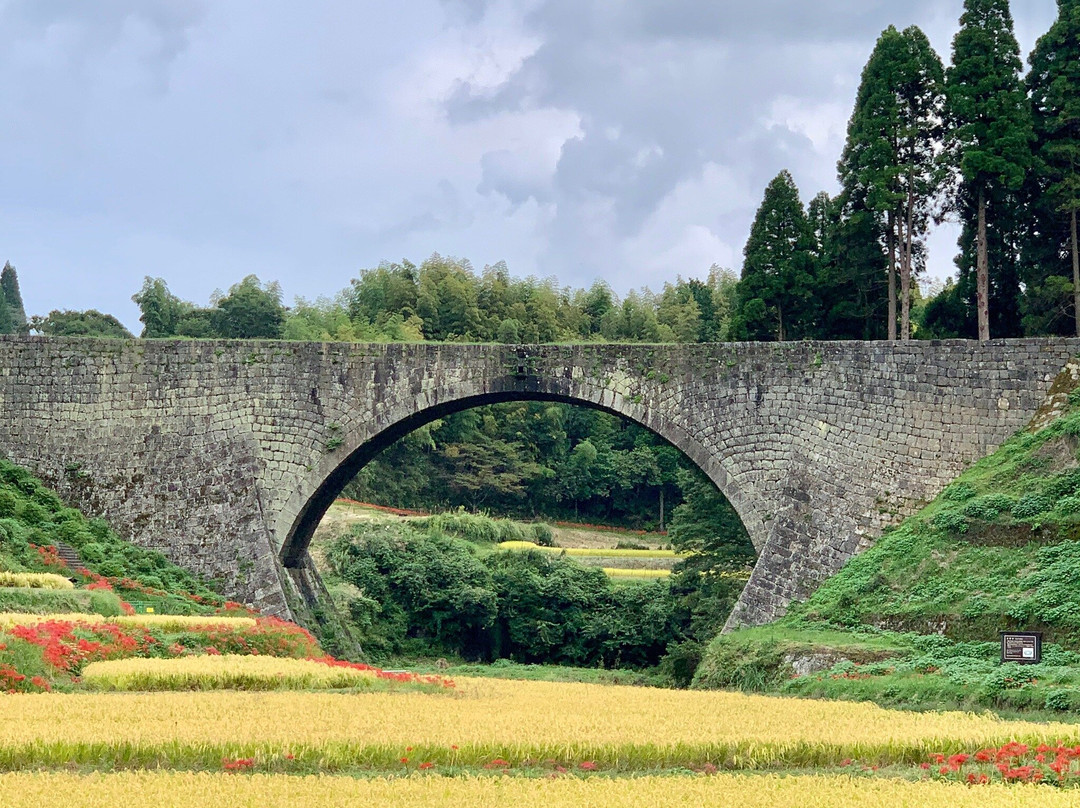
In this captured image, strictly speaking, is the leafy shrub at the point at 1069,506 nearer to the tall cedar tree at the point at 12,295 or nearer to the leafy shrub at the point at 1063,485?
the leafy shrub at the point at 1063,485

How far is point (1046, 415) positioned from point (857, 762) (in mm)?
15900

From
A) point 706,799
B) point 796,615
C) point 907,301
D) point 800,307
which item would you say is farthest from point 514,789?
point 800,307

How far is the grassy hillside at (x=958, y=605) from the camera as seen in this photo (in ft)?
70.3

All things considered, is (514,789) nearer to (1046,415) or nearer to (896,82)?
(1046,415)

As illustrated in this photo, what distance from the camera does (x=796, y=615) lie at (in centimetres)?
2875

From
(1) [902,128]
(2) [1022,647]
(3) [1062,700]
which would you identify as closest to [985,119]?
(1) [902,128]

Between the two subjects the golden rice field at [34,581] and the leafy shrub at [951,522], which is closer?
the golden rice field at [34,581]

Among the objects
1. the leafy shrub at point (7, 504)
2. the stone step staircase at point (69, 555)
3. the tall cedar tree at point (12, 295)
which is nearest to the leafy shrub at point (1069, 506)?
the stone step staircase at point (69, 555)

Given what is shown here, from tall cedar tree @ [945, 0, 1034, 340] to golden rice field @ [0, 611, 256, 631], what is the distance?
19729 millimetres

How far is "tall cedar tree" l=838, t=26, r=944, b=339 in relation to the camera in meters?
35.4

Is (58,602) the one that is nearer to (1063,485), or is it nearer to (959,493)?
(959,493)

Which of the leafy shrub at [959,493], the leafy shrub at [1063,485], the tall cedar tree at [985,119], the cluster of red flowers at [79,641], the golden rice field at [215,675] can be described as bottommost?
the golden rice field at [215,675]

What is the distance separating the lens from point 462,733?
618 inches

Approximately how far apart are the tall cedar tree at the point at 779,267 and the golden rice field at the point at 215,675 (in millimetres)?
20423
